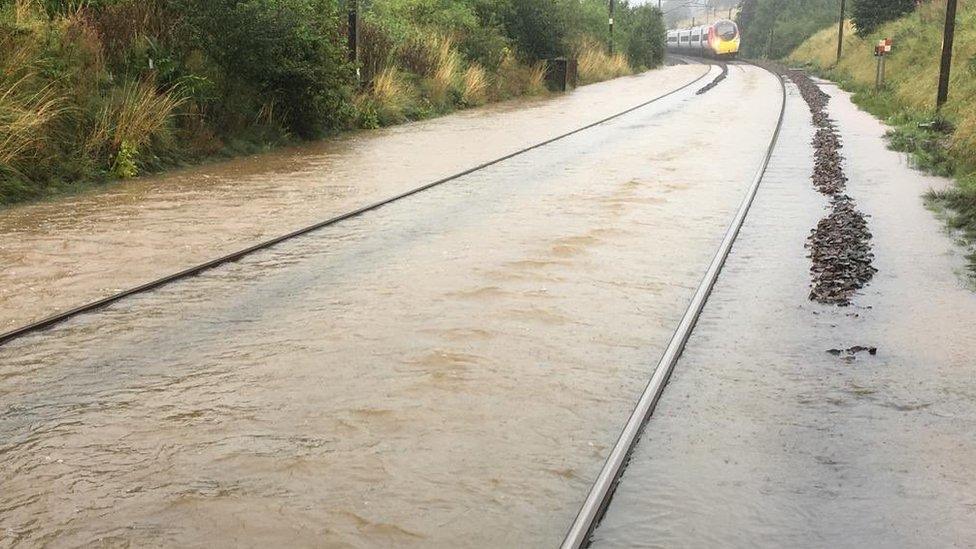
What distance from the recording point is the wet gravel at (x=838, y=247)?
814 cm

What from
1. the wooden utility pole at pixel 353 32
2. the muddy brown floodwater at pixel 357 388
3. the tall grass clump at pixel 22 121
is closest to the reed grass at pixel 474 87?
the wooden utility pole at pixel 353 32

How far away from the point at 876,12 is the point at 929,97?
34.5 meters

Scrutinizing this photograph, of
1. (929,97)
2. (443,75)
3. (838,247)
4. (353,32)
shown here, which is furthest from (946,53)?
(838,247)

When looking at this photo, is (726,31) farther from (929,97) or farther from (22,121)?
(22,121)

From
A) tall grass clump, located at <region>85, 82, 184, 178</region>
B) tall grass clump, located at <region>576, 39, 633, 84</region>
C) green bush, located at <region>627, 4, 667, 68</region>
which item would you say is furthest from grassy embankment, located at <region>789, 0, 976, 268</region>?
green bush, located at <region>627, 4, 667, 68</region>

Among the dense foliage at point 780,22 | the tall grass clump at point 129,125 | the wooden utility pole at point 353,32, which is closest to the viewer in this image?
the tall grass clump at point 129,125

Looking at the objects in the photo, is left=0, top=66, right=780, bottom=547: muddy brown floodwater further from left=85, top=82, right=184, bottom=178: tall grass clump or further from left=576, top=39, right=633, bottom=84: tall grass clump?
left=576, top=39, right=633, bottom=84: tall grass clump

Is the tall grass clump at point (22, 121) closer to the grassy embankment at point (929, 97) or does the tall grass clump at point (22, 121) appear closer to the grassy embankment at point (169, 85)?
the grassy embankment at point (169, 85)

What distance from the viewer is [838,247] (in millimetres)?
9633

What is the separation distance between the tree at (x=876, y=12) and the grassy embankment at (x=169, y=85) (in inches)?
1525

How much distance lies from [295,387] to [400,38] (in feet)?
75.8

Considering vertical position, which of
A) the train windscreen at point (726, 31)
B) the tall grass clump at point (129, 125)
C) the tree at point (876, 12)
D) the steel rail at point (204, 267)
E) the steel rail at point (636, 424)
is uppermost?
the tree at point (876, 12)

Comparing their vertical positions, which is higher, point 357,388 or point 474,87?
point 474,87

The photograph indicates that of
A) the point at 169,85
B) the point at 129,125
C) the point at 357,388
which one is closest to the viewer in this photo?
the point at 357,388
